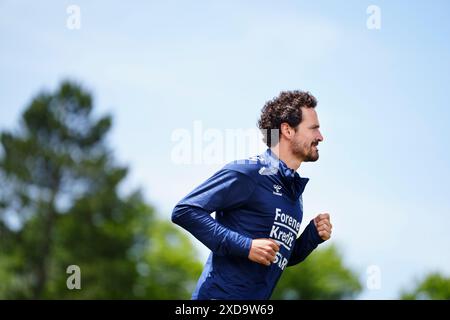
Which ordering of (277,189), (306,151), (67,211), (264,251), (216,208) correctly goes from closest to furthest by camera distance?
(264,251) < (216,208) < (277,189) < (306,151) < (67,211)

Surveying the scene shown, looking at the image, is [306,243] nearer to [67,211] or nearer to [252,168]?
[252,168]

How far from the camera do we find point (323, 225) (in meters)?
6.77

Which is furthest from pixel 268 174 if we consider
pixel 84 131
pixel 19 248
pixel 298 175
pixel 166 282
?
pixel 166 282

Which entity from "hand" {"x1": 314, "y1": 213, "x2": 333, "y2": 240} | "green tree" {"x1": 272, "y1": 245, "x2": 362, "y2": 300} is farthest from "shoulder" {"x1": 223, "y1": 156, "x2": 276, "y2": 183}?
"green tree" {"x1": 272, "y1": 245, "x2": 362, "y2": 300}

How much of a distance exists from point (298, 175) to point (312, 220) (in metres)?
0.58

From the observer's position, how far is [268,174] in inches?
251

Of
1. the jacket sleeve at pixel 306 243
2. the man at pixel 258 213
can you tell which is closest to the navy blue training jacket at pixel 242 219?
the man at pixel 258 213

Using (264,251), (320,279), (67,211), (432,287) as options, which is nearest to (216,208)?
(264,251)

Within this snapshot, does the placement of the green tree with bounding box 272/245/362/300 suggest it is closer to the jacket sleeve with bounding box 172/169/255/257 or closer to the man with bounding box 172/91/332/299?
the man with bounding box 172/91/332/299

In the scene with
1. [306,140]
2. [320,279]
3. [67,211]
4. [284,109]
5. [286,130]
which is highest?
[284,109]

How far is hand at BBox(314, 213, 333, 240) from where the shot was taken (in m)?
6.74

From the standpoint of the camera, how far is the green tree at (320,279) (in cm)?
6512

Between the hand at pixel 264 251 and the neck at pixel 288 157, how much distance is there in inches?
38.2

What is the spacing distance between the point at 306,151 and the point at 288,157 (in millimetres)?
174
